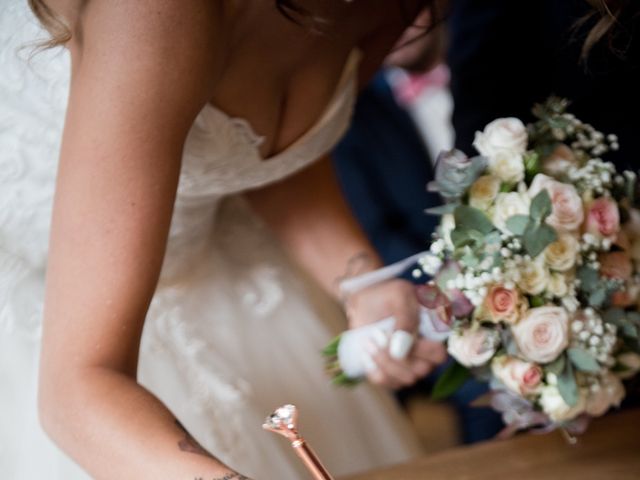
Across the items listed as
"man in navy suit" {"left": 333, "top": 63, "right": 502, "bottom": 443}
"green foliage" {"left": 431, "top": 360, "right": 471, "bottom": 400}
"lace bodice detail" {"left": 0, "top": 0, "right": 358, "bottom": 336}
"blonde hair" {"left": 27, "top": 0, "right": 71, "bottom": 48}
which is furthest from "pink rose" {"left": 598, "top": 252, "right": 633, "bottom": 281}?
"man in navy suit" {"left": 333, "top": 63, "right": 502, "bottom": 443}

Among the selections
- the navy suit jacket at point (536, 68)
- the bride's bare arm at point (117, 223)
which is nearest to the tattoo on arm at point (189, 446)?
the bride's bare arm at point (117, 223)

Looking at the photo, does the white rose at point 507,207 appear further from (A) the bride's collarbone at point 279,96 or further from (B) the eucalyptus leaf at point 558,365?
(A) the bride's collarbone at point 279,96

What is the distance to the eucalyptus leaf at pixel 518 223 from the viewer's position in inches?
38.7

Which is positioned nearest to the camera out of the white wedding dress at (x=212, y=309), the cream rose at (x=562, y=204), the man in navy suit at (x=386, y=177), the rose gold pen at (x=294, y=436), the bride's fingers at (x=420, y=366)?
the rose gold pen at (x=294, y=436)

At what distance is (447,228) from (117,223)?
15.8 inches

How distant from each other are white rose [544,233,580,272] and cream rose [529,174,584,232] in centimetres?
2

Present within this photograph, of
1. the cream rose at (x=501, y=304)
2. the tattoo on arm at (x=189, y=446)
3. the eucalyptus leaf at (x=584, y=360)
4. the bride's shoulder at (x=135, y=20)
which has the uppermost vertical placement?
the bride's shoulder at (x=135, y=20)

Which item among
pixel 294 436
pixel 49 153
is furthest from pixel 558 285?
pixel 49 153

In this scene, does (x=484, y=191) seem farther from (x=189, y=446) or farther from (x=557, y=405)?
(x=189, y=446)

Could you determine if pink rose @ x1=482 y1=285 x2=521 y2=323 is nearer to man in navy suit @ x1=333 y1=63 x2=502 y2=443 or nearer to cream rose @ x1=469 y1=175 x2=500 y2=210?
cream rose @ x1=469 y1=175 x2=500 y2=210

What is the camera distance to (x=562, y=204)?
0.99 metres

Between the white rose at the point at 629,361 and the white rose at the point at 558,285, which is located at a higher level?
the white rose at the point at 558,285

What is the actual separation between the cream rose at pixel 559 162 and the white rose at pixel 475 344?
0.21 meters

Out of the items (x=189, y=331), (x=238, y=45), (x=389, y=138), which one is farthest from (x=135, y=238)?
(x=389, y=138)
